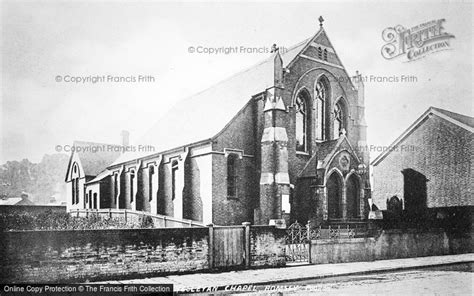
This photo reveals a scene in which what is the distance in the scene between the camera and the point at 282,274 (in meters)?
14.8

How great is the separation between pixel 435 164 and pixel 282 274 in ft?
54.6

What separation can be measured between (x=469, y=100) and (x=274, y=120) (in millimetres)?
9026

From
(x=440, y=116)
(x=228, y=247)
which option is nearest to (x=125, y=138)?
(x=440, y=116)

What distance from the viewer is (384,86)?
19.3 metres

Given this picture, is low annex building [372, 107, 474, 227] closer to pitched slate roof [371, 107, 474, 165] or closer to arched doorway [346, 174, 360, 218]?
pitched slate roof [371, 107, 474, 165]

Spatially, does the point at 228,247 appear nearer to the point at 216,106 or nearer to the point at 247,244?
the point at 247,244

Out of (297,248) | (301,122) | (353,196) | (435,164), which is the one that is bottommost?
(297,248)

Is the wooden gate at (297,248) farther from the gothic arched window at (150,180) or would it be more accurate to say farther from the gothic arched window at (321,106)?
the gothic arched window at (150,180)

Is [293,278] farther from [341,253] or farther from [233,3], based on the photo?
[233,3]

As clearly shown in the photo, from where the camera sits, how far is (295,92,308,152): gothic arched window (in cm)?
2524

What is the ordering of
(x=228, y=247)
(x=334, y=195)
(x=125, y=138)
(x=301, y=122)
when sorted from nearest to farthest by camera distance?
(x=228, y=247), (x=334, y=195), (x=301, y=122), (x=125, y=138)

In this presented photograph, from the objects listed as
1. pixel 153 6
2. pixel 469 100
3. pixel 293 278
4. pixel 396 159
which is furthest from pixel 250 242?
pixel 396 159

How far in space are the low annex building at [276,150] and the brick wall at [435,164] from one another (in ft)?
12.2

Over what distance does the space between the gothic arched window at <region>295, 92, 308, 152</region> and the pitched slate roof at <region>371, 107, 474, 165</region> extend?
775cm
